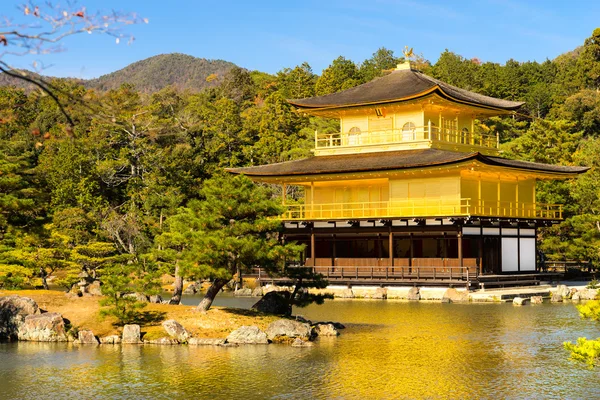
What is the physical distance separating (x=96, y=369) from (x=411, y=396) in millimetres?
6673

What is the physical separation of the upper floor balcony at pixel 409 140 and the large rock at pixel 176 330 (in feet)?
66.5

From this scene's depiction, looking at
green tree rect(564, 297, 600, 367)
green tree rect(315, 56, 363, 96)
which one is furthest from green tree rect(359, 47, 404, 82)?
green tree rect(564, 297, 600, 367)

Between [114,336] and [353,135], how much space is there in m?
23.6

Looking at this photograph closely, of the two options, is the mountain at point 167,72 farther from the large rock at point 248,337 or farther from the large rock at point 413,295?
the large rock at point 248,337

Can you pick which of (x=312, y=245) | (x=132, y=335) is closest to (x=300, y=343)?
(x=132, y=335)

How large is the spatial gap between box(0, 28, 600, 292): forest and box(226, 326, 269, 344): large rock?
74.2 inches

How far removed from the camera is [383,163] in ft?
122

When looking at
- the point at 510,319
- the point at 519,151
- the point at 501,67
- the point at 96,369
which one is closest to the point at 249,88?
the point at 501,67

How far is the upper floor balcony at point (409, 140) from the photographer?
39.0m

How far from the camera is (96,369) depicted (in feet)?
55.6

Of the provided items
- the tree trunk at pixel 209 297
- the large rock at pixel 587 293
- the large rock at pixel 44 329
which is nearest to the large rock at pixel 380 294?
the large rock at pixel 587 293

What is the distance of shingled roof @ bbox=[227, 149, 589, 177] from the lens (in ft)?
116

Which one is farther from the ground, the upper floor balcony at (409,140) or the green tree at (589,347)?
the upper floor balcony at (409,140)

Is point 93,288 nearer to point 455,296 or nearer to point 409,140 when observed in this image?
point 455,296
